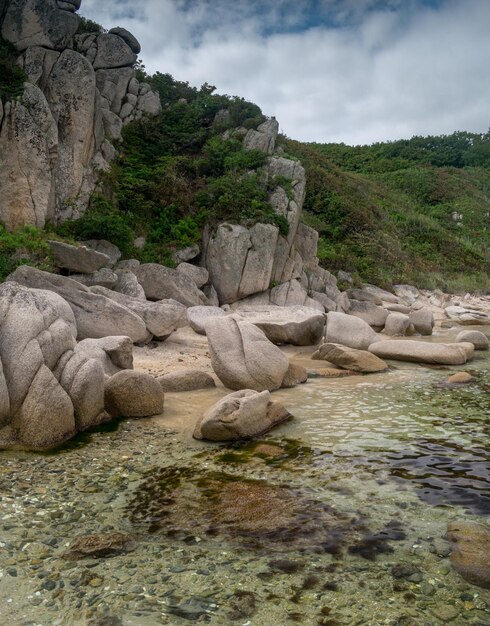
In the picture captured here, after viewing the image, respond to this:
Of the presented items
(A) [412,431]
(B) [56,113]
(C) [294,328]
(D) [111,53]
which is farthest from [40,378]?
(D) [111,53]

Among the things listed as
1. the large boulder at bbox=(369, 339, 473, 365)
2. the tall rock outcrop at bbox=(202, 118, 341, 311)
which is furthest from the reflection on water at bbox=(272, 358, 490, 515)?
the tall rock outcrop at bbox=(202, 118, 341, 311)

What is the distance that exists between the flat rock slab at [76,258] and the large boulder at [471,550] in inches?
626

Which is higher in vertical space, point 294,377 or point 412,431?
point 294,377

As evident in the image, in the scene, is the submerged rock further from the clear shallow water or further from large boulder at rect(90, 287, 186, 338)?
large boulder at rect(90, 287, 186, 338)

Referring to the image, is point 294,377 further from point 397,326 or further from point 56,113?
point 56,113

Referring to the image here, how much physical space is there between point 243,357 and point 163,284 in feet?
34.1

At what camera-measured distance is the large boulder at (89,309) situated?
1448 centimetres

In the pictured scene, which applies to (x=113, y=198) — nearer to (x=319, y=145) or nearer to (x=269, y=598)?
(x=269, y=598)

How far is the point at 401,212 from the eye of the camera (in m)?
53.5

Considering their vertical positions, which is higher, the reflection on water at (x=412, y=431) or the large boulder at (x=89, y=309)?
the large boulder at (x=89, y=309)

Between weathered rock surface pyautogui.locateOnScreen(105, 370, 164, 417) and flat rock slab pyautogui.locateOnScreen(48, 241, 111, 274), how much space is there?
9.96 meters

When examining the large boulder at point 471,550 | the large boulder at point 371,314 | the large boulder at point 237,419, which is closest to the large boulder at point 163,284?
the large boulder at point 371,314

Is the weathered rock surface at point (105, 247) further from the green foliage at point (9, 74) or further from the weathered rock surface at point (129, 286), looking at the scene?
the green foliage at point (9, 74)

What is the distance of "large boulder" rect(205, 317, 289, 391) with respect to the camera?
38.9ft
